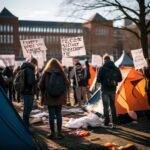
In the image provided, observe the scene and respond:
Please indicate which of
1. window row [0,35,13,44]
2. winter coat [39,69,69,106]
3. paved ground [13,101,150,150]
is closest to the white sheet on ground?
paved ground [13,101,150,150]

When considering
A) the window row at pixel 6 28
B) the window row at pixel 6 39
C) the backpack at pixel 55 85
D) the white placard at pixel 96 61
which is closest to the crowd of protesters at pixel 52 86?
the backpack at pixel 55 85

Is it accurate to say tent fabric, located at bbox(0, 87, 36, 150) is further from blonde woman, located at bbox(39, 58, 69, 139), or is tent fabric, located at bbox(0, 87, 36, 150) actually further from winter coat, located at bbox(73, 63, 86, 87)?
winter coat, located at bbox(73, 63, 86, 87)

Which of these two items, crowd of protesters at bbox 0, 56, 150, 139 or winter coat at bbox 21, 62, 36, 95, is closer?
crowd of protesters at bbox 0, 56, 150, 139

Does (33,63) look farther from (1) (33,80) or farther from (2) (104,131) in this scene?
(2) (104,131)

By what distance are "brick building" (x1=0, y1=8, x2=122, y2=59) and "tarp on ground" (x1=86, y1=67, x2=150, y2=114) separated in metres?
88.0

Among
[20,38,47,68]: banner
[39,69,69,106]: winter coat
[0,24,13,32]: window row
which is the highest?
[0,24,13,32]: window row

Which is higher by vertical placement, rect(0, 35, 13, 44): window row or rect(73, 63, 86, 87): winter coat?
rect(0, 35, 13, 44): window row

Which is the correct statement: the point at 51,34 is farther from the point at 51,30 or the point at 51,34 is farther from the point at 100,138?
the point at 100,138

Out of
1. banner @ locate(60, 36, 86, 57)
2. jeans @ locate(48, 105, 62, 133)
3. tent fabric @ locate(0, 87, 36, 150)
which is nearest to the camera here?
tent fabric @ locate(0, 87, 36, 150)

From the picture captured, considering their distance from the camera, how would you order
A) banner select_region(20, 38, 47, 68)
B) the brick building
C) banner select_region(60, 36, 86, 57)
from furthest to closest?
the brick building, banner select_region(60, 36, 86, 57), banner select_region(20, 38, 47, 68)

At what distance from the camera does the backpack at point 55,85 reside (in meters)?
9.96

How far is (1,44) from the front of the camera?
114m

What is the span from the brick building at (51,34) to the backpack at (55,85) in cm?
9149

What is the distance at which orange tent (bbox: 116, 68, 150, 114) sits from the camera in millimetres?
12977
